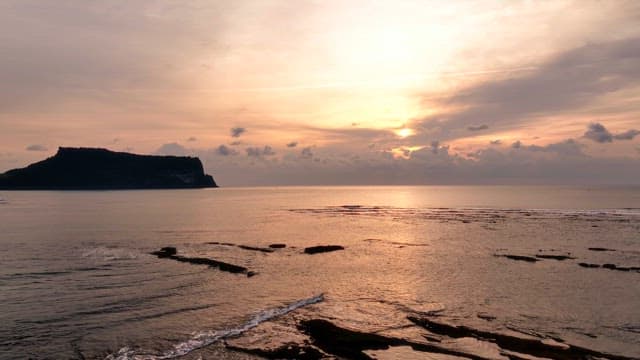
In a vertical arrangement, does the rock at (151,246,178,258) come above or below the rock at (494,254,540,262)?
below

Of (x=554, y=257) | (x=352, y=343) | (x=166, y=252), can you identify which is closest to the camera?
(x=352, y=343)

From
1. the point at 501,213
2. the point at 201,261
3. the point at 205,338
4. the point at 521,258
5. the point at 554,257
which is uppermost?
the point at 501,213

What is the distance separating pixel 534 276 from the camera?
40.8 meters

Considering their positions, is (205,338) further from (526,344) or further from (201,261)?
(201,261)

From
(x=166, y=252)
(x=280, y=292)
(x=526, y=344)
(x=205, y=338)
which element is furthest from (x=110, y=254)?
(x=526, y=344)

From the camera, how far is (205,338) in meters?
23.7

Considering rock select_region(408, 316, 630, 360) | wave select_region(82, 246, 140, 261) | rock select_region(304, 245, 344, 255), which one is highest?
rock select_region(304, 245, 344, 255)

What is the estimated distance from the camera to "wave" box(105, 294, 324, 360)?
21.2 metres

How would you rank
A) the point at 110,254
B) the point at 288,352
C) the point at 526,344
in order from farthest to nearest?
the point at 110,254 → the point at 526,344 → the point at 288,352

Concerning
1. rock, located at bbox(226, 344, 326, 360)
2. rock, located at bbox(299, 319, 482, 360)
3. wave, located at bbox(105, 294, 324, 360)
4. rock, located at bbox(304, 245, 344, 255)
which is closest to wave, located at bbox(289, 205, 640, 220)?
rock, located at bbox(304, 245, 344, 255)

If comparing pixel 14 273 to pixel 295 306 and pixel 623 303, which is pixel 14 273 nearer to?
pixel 295 306

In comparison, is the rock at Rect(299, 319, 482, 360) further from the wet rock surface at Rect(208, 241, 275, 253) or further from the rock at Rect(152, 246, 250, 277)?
the wet rock surface at Rect(208, 241, 275, 253)

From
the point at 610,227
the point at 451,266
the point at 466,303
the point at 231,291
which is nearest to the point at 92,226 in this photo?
the point at 231,291

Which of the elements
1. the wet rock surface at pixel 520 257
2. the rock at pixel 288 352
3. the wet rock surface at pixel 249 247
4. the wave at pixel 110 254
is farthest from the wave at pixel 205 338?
the wet rock surface at pixel 520 257
